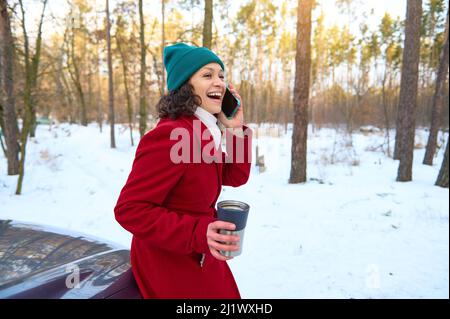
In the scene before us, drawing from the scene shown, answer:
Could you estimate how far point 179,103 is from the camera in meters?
1.46

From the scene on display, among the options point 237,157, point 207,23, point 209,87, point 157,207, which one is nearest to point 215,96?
point 209,87

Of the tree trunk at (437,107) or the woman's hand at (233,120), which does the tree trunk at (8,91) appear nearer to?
the woman's hand at (233,120)

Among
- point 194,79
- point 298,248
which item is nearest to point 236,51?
point 298,248

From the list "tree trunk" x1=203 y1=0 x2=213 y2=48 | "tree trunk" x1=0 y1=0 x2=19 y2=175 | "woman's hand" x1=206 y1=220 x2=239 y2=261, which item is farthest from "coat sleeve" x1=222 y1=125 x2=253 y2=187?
"tree trunk" x1=0 y1=0 x2=19 y2=175

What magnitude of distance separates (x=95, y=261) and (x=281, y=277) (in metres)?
2.54

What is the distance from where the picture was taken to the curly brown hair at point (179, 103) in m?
1.44

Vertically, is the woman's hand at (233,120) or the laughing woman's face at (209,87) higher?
the laughing woman's face at (209,87)

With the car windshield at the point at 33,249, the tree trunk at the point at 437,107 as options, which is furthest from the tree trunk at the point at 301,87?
the car windshield at the point at 33,249

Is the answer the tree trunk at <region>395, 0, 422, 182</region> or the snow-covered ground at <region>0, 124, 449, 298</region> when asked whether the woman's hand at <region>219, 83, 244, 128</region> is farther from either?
the tree trunk at <region>395, 0, 422, 182</region>

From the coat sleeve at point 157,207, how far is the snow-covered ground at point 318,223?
6.91 ft

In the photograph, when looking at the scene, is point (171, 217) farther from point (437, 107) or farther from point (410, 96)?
point (437, 107)

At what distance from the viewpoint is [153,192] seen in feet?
3.85

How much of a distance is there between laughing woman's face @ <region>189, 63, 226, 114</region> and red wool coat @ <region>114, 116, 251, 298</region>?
13 centimetres

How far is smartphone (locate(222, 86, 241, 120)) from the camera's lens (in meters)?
1.70
